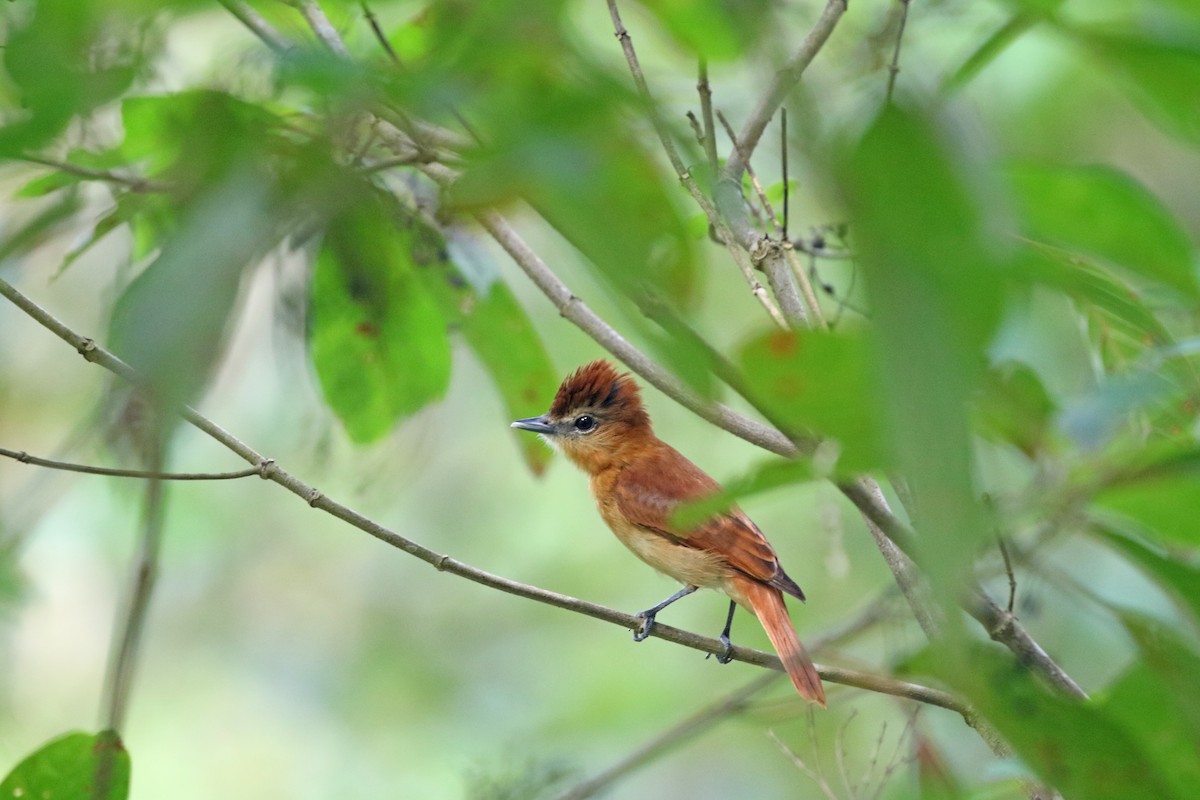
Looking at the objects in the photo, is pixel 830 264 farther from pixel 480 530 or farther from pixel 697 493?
pixel 480 530

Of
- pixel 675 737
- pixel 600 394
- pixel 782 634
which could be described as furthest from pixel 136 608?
pixel 600 394

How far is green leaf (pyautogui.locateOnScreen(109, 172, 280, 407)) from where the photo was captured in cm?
59

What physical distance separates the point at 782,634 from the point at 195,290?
8.05ft

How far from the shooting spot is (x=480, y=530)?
596cm

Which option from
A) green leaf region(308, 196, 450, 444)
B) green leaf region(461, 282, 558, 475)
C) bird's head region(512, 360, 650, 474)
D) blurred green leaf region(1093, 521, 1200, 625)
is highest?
bird's head region(512, 360, 650, 474)

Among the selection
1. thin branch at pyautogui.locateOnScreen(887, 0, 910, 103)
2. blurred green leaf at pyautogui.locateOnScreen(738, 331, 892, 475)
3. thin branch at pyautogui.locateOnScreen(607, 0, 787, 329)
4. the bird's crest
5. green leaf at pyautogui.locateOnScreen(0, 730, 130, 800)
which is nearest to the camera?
blurred green leaf at pyautogui.locateOnScreen(738, 331, 892, 475)

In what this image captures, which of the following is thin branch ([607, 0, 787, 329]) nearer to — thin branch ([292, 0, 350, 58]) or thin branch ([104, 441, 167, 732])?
thin branch ([292, 0, 350, 58])

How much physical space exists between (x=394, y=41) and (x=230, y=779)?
4.63m

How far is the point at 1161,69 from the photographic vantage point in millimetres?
781

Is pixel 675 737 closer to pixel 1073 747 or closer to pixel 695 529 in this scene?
pixel 695 529

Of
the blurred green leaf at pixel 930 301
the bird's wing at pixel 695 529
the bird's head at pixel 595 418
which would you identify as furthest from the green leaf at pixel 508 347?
the bird's head at pixel 595 418

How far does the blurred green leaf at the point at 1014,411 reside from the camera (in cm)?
73

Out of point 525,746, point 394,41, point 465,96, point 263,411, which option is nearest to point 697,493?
point 525,746

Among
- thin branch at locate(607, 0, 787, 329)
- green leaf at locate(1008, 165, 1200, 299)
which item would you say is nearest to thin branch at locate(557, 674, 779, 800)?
thin branch at locate(607, 0, 787, 329)
